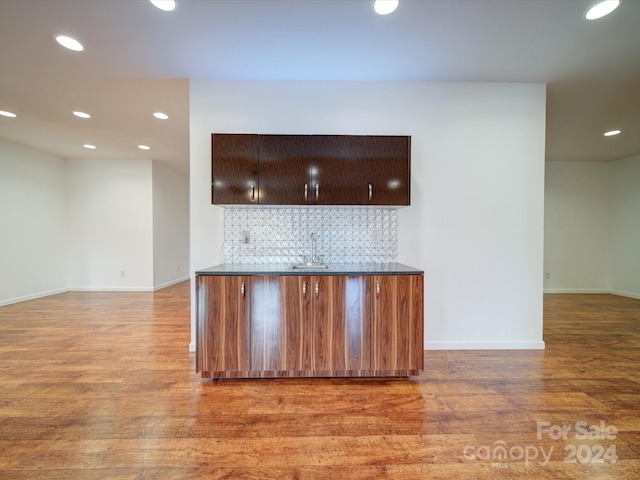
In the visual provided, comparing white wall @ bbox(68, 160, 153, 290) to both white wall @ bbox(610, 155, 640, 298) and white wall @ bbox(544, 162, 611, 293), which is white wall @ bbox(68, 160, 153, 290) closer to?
white wall @ bbox(544, 162, 611, 293)

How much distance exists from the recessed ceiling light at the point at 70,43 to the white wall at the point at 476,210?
288 centimetres

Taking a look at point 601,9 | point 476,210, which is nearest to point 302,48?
point 601,9

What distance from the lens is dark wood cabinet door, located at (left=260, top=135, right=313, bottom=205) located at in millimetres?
2635

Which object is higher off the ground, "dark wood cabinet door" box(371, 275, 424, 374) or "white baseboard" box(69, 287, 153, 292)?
"dark wood cabinet door" box(371, 275, 424, 374)

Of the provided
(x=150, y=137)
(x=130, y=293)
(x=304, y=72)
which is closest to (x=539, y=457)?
(x=304, y=72)

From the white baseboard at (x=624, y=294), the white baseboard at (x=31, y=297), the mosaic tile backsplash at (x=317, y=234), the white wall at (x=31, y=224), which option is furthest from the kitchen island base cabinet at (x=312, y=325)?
the white baseboard at (x=624, y=294)

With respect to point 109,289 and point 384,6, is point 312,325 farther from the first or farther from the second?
point 109,289

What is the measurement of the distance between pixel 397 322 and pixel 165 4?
288cm

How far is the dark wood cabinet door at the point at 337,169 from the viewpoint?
265 cm

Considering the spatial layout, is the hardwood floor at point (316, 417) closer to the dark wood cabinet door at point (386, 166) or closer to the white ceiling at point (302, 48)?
the dark wood cabinet door at point (386, 166)

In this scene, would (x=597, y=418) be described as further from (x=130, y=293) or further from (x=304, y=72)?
(x=130, y=293)

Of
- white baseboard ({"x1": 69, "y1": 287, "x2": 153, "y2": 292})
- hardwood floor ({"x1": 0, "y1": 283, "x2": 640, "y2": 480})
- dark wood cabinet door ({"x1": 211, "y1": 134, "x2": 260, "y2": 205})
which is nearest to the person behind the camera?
hardwood floor ({"x1": 0, "y1": 283, "x2": 640, "y2": 480})

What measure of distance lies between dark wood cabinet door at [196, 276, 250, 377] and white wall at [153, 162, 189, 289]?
4.75 meters

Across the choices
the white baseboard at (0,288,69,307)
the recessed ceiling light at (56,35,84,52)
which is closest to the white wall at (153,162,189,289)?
the white baseboard at (0,288,69,307)
